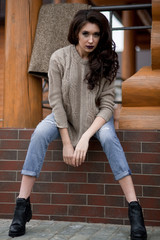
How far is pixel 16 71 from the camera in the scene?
10.5 feet

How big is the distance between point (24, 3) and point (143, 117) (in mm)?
1378

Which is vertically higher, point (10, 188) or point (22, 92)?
point (22, 92)

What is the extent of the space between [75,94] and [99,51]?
0.35 m

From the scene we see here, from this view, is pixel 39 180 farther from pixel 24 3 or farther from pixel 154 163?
pixel 24 3

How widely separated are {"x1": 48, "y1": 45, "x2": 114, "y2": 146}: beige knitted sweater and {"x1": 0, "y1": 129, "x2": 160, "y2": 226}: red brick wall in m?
0.28

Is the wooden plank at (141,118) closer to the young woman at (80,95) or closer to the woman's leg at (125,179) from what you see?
the young woman at (80,95)

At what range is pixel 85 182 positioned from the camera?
2848 millimetres

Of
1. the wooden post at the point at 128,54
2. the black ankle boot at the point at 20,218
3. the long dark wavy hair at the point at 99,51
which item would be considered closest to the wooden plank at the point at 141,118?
the long dark wavy hair at the point at 99,51

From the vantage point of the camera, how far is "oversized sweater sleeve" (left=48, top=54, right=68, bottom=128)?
2578 mm

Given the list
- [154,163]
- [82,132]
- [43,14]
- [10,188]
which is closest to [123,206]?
[154,163]

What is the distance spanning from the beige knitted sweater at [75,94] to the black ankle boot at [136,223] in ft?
1.95

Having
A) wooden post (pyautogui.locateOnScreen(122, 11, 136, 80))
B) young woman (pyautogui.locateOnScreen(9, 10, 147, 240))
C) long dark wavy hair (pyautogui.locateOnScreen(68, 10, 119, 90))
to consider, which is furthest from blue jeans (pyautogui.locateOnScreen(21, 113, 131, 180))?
wooden post (pyautogui.locateOnScreen(122, 11, 136, 80))

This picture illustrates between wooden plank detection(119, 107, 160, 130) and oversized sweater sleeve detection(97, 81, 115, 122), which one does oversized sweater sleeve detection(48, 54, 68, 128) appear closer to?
oversized sweater sleeve detection(97, 81, 115, 122)

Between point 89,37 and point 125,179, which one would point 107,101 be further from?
point 125,179
